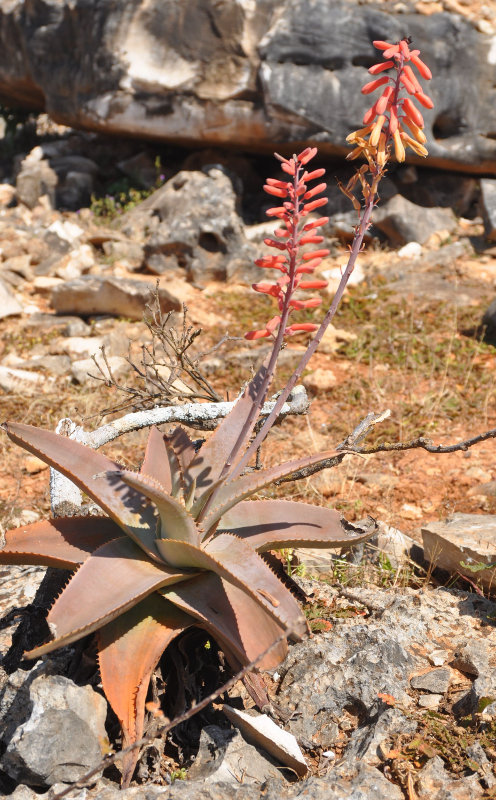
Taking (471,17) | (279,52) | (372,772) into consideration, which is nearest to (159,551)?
(372,772)

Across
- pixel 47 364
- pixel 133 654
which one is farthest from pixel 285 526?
pixel 47 364

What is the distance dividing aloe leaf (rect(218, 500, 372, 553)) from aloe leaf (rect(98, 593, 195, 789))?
324 mm

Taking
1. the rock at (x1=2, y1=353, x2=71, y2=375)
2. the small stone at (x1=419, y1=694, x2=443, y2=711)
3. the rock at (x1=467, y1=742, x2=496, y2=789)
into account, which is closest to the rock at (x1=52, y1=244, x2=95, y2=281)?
the rock at (x1=2, y1=353, x2=71, y2=375)

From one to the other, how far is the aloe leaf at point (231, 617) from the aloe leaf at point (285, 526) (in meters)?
0.21

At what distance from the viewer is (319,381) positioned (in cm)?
610

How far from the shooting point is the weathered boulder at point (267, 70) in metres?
8.81

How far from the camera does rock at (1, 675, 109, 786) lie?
6.56 ft

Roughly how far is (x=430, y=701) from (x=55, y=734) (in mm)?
1108

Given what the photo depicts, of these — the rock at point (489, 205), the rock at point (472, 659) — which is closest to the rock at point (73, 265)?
the rock at point (489, 205)

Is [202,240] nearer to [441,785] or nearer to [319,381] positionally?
[319,381]

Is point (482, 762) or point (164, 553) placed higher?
point (164, 553)

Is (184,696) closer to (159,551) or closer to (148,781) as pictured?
(148,781)

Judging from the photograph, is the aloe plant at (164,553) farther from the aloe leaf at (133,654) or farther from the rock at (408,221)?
the rock at (408,221)

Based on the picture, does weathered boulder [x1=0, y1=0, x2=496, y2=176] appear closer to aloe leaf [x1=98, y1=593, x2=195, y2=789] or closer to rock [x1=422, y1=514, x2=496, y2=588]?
rock [x1=422, y1=514, x2=496, y2=588]
